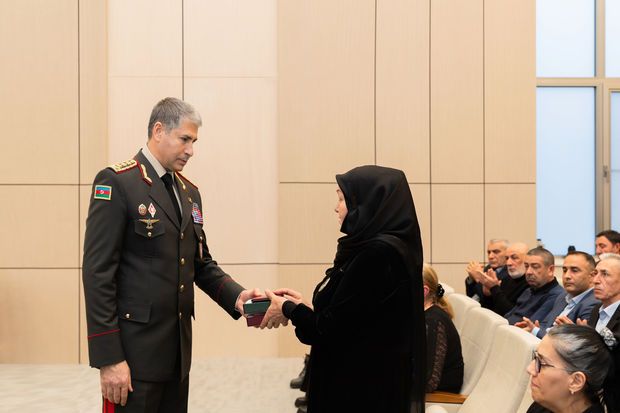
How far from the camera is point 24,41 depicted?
7.66 metres

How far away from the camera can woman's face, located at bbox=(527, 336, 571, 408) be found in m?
2.52

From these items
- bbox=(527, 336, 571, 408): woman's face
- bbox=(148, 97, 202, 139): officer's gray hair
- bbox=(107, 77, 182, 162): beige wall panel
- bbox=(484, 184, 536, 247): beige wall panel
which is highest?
bbox=(107, 77, 182, 162): beige wall panel

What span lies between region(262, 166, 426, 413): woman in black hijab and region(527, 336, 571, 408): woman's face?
16.8 inches

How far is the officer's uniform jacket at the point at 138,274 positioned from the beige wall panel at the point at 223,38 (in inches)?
194

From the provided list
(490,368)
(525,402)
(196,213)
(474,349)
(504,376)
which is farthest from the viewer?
(474,349)

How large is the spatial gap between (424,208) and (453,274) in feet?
2.41

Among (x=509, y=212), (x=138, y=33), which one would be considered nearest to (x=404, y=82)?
(x=509, y=212)

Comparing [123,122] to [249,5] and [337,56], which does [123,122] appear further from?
[337,56]

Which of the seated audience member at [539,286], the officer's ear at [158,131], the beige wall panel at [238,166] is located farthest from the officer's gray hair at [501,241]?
the officer's ear at [158,131]

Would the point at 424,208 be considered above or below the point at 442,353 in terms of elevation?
above

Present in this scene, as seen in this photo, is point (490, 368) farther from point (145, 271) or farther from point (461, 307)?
point (145, 271)

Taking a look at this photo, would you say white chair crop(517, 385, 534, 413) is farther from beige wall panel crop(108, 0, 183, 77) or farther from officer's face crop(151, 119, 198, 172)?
beige wall panel crop(108, 0, 183, 77)

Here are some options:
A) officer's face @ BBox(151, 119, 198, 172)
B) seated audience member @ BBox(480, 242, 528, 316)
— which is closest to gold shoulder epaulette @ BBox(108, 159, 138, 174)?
officer's face @ BBox(151, 119, 198, 172)

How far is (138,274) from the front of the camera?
111 inches
